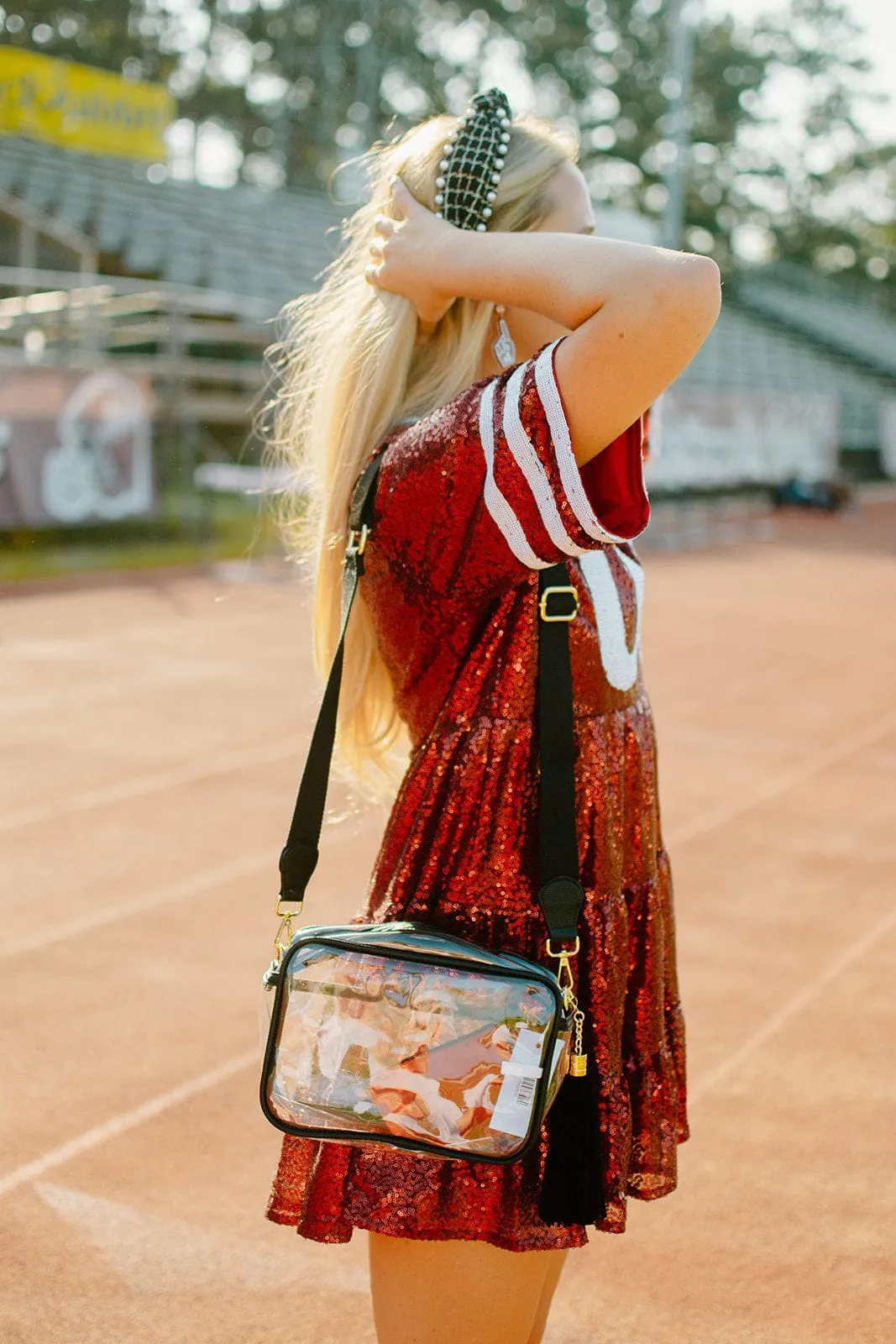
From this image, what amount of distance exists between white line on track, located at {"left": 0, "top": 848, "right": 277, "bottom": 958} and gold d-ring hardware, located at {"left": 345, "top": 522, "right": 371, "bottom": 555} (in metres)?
2.89

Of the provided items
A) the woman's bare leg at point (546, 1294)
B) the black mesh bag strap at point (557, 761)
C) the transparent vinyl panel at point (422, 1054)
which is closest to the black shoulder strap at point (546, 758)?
the black mesh bag strap at point (557, 761)

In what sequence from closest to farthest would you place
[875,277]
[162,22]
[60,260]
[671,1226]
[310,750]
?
1. [310,750]
2. [671,1226]
3. [60,260]
4. [162,22]
5. [875,277]

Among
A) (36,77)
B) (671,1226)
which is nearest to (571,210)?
(671,1226)

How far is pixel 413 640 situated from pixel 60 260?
20949mm

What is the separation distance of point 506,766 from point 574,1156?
0.45 meters

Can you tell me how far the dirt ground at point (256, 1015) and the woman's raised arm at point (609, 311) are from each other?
79cm

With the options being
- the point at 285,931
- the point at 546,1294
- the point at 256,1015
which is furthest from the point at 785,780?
the point at 285,931

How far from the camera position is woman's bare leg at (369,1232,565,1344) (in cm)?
168

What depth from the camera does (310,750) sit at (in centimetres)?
174

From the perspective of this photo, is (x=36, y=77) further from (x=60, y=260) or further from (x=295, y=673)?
(x=295, y=673)

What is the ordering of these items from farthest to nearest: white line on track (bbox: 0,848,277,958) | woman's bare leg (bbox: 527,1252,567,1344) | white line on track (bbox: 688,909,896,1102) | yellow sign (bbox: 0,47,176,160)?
yellow sign (bbox: 0,47,176,160) < white line on track (bbox: 0,848,277,958) < white line on track (bbox: 688,909,896,1102) < woman's bare leg (bbox: 527,1252,567,1344)

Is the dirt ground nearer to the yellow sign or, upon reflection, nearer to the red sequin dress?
the red sequin dress

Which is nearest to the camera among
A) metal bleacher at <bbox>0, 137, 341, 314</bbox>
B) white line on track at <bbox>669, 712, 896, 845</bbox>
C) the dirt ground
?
the dirt ground

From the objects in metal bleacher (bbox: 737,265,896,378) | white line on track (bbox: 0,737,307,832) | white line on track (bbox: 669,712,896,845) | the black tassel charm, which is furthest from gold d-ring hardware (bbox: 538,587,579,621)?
metal bleacher (bbox: 737,265,896,378)
